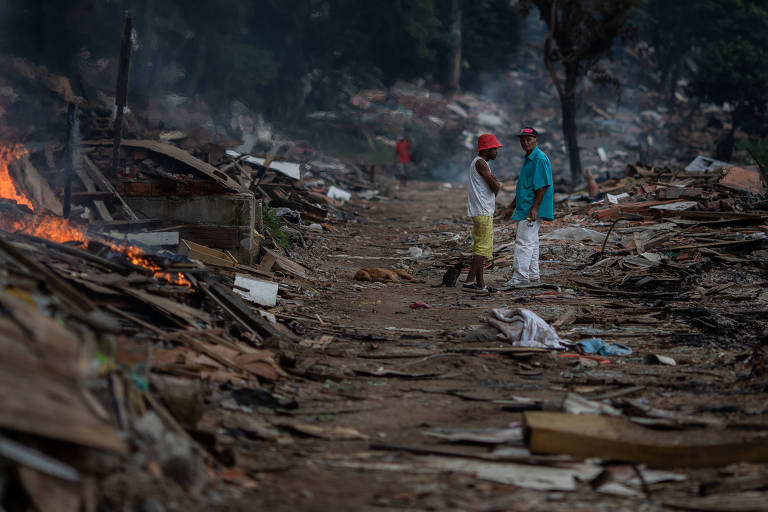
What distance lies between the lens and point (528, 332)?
621cm

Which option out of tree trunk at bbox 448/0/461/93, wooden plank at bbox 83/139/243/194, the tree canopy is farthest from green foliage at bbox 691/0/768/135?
wooden plank at bbox 83/139/243/194

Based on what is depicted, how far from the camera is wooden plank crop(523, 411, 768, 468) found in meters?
3.54

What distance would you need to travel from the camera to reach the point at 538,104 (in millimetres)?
43844

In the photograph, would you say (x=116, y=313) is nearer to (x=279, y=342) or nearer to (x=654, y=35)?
(x=279, y=342)

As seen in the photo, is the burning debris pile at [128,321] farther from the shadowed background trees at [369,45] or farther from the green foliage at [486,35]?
the green foliage at [486,35]

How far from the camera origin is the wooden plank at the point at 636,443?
139 inches

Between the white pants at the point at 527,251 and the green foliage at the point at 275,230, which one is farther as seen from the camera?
the green foliage at the point at 275,230

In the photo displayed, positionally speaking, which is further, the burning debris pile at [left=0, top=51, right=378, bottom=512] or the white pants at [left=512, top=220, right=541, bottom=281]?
the white pants at [left=512, top=220, right=541, bottom=281]

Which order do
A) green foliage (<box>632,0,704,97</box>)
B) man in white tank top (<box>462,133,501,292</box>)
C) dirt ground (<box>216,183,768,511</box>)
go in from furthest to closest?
green foliage (<box>632,0,704,97</box>) < man in white tank top (<box>462,133,501,292</box>) < dirt ground (<box>216,183,768,511</box>)

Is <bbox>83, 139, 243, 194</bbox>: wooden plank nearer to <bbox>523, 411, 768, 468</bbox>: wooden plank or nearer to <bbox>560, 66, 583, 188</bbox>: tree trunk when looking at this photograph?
<bbox>523, 411, 768, 468</bbox>: wooden plank

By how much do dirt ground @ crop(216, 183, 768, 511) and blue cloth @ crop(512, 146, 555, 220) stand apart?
1.06 m

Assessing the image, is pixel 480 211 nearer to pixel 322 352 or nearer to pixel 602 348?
pixel 602 348

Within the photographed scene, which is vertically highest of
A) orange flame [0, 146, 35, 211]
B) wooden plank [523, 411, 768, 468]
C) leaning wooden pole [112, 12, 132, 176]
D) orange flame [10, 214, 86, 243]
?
leaning wooden pole [112, 12, 132, 176]

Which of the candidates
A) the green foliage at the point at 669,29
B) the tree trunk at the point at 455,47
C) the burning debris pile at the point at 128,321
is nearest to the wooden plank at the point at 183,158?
the burning debris pile at the point at 128,321
